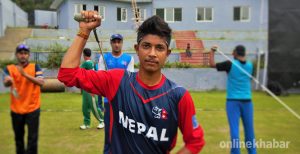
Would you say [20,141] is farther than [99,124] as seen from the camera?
No

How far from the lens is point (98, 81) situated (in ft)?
7.89

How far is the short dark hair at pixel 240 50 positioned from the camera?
472cm

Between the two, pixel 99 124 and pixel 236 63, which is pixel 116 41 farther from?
pixel 99 124

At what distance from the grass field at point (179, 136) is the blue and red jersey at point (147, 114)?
9.72 feet

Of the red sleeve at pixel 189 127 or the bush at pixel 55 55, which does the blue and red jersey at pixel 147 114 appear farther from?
the bush at pixel 55 55

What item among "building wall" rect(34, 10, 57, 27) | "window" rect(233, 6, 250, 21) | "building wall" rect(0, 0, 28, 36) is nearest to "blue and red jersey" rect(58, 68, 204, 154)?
"window" rect(233, 6, 250, 21)

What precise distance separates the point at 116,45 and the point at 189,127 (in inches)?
135

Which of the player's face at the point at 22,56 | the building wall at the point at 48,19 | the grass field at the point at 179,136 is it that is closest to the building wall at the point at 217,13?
the grass field at the point at 179,136

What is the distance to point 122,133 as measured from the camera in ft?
7.80

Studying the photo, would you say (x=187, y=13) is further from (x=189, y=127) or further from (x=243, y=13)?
(x=189, y=127)

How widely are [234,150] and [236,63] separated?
1.26 m

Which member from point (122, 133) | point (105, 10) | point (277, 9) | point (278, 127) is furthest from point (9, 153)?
point (278, 127)

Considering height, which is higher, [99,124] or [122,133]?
[122,133]

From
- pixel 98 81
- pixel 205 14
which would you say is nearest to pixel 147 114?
pixel 98 81
